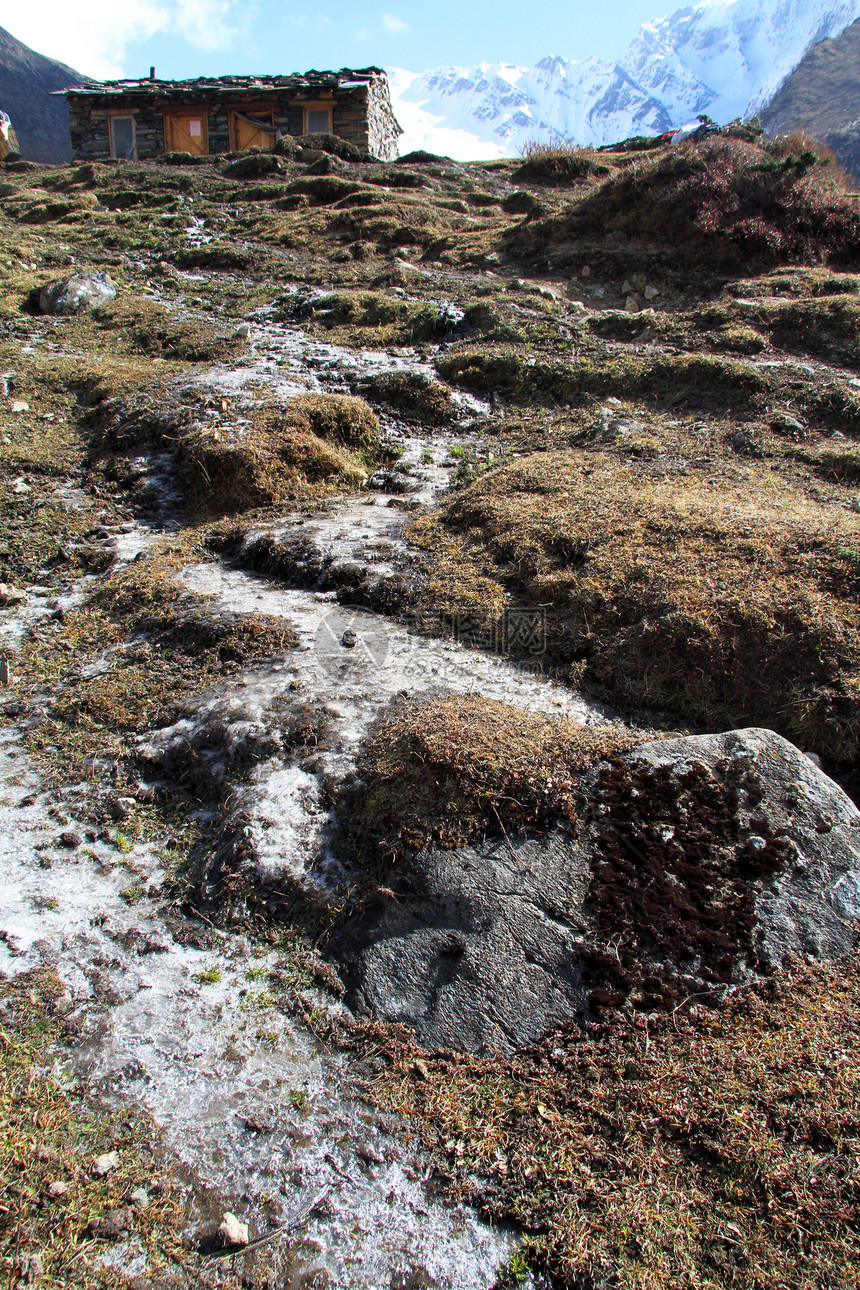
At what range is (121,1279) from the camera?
224 cm

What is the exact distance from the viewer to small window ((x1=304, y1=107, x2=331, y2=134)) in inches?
1101

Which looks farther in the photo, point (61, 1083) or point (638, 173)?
point (638, 173)

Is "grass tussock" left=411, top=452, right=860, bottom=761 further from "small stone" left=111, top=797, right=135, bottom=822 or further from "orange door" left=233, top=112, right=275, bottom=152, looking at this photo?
"orange door" left=233, top=112, right=275, bottom=152

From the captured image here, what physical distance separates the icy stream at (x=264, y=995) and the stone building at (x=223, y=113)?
29.5 m

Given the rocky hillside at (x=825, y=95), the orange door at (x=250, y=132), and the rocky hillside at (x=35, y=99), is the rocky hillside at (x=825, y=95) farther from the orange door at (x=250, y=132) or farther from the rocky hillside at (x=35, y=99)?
the rocky hillside at (x=35, y=99)

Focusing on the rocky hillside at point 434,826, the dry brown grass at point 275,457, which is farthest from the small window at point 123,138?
the dry brown grass at point 275,457

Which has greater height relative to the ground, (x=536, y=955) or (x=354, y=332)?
(x=354, y=332)

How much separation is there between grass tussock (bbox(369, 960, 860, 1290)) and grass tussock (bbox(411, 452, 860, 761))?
6.06 ft

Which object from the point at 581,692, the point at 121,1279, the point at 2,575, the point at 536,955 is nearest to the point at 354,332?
the point at 2,575

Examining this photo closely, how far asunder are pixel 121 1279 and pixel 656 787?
294 centimetres

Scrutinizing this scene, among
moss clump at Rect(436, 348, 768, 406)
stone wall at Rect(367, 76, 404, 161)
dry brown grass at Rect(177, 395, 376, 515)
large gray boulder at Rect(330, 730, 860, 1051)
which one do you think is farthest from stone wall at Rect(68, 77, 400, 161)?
large gray boulder at Rect(330, 730, 860, 1051)

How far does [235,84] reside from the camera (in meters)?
28.3

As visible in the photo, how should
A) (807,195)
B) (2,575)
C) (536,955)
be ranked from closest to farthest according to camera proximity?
(536,955), (2,575), (807,195)

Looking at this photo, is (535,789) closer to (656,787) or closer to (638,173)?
(656,787)
